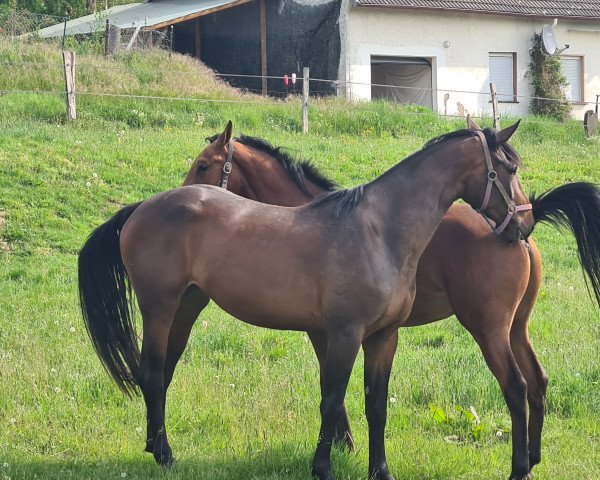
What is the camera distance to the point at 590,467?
5586 mm

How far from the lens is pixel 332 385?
506 cm

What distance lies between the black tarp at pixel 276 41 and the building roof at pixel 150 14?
2.70ft

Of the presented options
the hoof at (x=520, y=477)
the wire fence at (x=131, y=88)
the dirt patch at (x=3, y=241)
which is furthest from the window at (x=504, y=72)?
the hoof at (x=520, y=477)

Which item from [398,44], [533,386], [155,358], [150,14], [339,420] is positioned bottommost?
[339,420]

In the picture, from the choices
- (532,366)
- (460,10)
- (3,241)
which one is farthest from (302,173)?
(460,10)

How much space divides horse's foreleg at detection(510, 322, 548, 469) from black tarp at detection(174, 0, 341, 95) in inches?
705

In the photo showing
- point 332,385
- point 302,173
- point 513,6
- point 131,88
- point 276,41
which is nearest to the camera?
point 332,385

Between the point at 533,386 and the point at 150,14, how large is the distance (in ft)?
77.1

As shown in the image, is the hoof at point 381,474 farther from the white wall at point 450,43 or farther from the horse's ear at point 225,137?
the white wall at point 450,43

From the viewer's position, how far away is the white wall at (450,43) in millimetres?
23297

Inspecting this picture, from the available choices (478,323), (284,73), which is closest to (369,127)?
(284,73)

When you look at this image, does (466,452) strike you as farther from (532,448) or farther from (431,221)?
(431,221)

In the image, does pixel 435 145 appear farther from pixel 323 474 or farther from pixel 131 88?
pixel 131 88

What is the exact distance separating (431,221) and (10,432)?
302 cm
